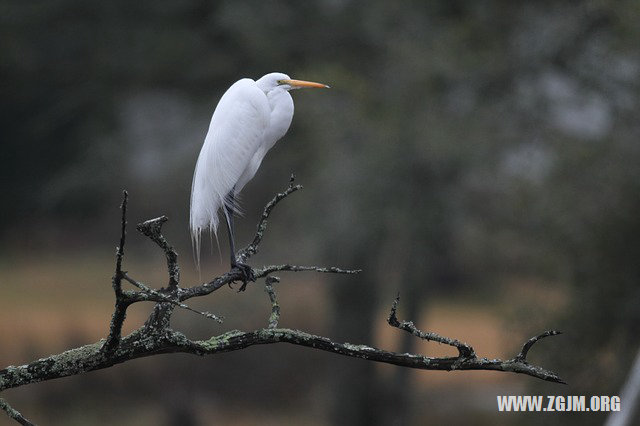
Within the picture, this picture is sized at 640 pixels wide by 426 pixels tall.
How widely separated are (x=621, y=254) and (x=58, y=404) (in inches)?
231

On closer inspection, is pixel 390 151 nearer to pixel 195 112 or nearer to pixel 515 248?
pixel 515 248

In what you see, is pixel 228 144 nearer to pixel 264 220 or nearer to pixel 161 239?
pixel 264 220

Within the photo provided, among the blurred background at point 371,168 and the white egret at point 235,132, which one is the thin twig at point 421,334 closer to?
the white egret at point 235,132

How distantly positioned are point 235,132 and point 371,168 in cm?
416

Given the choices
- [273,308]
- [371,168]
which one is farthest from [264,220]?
[371,168]

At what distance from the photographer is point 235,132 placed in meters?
3.46

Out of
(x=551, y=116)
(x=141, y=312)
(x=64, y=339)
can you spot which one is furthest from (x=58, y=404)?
(x=551, y=116)

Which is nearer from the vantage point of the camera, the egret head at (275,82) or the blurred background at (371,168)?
the egret head at (275,82)

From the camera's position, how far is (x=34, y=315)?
13.4 m

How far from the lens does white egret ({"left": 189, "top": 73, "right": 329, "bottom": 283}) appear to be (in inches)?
133

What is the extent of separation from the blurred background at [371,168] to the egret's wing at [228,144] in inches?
113

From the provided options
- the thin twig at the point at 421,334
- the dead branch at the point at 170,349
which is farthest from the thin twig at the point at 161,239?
the thin twig at the point at 421,334

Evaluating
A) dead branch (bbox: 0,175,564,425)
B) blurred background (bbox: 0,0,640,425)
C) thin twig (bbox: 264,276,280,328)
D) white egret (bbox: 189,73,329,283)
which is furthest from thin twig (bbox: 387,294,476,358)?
blurred background (bbox: 0,0,640,425)

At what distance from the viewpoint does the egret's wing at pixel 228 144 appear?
338 centimetres
